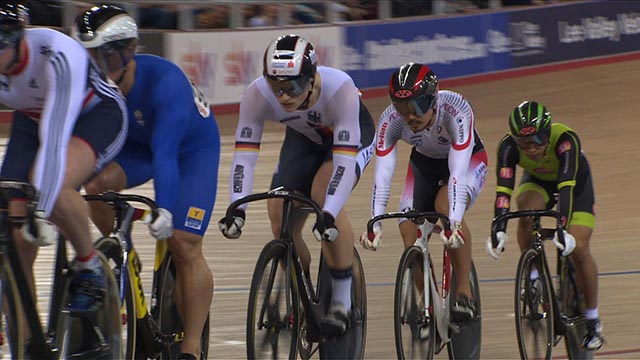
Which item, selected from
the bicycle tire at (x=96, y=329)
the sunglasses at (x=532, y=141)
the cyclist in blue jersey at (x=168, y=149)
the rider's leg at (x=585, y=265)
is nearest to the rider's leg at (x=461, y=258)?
the sunglasses at (x=532, y=141)

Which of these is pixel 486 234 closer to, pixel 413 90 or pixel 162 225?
pixel 413 90

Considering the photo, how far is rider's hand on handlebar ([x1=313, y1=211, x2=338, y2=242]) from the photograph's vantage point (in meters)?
4.92

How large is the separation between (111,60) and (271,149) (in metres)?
7.19

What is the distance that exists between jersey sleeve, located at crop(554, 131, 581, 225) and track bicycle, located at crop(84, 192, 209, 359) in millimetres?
1779

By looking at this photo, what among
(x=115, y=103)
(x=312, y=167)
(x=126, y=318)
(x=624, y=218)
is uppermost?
(x=115, y=103)

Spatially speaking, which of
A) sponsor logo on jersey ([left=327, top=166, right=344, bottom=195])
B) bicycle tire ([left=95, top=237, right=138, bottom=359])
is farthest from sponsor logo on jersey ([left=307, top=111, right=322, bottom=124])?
bicycle tire ([left=95, top=237, right=138, bottom=359])

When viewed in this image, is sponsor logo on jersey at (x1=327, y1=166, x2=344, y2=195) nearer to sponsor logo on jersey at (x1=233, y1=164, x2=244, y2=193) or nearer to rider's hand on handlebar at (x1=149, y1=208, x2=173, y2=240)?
sponsor logo on jersey at (x1=233, y1=164, x2=244, y2=193)

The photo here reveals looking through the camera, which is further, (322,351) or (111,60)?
(322,351)

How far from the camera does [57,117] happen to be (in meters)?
4.08

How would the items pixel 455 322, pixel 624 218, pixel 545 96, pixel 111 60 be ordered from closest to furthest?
pixel 111 60 < pixel 455 322 < pixel 624 218 < pixel 545 96

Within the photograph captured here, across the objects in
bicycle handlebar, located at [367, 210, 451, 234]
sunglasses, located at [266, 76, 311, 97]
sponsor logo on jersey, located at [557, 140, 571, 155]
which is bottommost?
bicycle handlebar, located at [367, 210, 451, 234]

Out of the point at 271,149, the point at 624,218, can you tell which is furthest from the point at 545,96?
the point at 624,218

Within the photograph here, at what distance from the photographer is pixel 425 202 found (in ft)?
19.1

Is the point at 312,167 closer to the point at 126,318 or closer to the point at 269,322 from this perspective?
the point at 269,322
